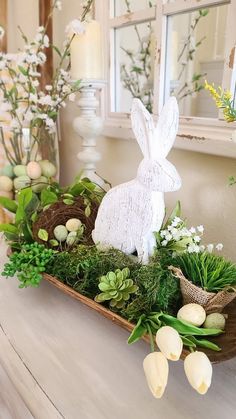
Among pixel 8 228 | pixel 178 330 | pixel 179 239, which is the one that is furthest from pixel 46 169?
pixel 178 330

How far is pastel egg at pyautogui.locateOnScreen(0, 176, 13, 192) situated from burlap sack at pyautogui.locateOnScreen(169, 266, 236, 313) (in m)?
0.63

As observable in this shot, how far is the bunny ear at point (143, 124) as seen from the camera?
488 mm

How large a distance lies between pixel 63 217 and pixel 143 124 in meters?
0.28

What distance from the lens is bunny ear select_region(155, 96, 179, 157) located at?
48cm

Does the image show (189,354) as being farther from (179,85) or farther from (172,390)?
(179,85)

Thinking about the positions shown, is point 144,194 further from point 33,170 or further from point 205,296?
point 33,170

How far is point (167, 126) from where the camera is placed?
0.49 m

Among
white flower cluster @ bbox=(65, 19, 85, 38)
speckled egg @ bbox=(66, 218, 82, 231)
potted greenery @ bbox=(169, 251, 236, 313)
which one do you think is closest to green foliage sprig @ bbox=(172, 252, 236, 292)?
potted greenery @ bbox=(169, 251, 236, 313)

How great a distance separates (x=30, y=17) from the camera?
1250 mm

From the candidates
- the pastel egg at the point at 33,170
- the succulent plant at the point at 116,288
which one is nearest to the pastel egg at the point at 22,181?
the pastel egg at the point at 33,170

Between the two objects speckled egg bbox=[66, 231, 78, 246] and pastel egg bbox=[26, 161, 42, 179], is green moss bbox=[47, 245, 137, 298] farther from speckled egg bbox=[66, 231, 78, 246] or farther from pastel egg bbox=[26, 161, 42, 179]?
pastel egg bbox=[26, 161, 42, 179]

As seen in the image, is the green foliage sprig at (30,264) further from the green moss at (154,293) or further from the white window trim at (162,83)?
the white window trim at (162,83)

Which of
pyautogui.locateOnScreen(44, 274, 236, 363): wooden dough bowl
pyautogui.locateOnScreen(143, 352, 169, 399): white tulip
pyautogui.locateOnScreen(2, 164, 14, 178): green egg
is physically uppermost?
pyautogui.locateOnScreen(2, 164, 14, 178): green egg

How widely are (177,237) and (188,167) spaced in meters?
0.27
